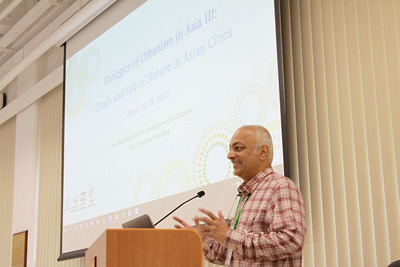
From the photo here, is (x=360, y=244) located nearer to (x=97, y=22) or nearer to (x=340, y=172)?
(x=340, y=172)

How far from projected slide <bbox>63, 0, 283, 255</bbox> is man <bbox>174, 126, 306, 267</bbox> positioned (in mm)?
658

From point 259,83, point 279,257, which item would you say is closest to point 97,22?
point 259,83

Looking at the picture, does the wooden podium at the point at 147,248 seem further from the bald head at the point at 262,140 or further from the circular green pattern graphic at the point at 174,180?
the circular green pattern graphic at the point at 174,180

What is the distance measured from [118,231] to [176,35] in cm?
232

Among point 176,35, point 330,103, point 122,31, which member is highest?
point 122,31

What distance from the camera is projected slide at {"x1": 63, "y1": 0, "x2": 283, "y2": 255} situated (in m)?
3.24

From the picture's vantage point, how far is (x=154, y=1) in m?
4.19

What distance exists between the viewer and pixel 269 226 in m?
2.08

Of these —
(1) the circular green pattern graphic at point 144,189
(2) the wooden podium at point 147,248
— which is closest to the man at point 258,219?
(2) the wooden podium at point 147,248

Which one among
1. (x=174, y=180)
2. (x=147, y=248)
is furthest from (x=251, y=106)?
Answer: (x=147, y=248)

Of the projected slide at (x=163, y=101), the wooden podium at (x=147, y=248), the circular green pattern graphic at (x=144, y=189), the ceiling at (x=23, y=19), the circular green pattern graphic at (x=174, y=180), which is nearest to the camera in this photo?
the wooden podium at (x=147, y=248)

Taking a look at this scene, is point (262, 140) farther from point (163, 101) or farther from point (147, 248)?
point (163, 101)

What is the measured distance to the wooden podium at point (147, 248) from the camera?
1796 mm

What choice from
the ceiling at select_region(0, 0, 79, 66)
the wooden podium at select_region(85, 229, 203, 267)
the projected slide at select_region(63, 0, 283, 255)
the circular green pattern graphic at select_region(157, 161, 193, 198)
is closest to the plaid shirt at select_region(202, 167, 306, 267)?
the wooden podium at select_region(85, 229, 203, 267)
